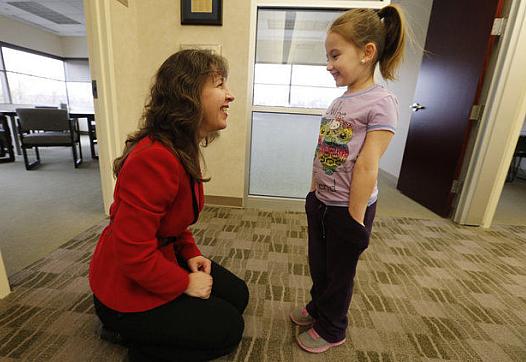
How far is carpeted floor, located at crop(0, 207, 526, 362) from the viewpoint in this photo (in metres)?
0.98

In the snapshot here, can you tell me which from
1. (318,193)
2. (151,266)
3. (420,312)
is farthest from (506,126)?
(151,266)

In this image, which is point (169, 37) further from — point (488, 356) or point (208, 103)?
point (488, 356)

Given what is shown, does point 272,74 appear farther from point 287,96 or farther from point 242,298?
point 242,298

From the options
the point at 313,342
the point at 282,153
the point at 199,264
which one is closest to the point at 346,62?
the point at 199,264

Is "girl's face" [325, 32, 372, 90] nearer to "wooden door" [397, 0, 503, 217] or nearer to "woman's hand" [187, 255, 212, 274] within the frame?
"woman's hand" [187, 255, 212, 274]

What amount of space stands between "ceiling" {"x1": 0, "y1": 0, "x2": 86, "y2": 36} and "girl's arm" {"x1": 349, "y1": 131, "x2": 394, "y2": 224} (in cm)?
547

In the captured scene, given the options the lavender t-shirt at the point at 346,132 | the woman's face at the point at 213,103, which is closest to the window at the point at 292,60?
the lavender t-shirt at the point at 346,132

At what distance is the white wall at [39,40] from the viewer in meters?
5.28

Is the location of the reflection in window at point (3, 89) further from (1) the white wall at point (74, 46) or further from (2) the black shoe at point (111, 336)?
(2) the black shoe at point (111, 336)

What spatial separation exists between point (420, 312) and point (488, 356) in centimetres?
26

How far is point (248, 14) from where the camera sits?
196cm

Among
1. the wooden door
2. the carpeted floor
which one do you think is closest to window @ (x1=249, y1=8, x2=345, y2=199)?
the carpeted floor

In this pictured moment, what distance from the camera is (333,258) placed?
2.93 feet

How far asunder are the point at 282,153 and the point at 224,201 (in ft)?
2.17
